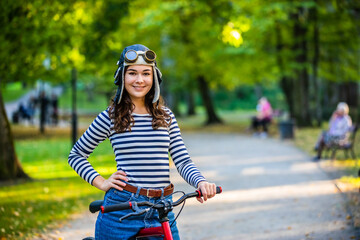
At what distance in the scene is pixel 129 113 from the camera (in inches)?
127

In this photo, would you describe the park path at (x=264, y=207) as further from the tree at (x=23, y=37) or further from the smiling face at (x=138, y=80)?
the smiling face at (x=138, y=80)

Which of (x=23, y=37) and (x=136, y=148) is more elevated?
(x=23, y=37)

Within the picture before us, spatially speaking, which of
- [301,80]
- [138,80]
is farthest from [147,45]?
[138,80]

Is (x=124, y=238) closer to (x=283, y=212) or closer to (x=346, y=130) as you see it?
(x=283, y=212)

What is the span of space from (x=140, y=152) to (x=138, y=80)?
0.43m

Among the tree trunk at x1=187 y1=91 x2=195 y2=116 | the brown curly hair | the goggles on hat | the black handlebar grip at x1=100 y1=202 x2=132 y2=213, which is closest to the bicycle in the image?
the black handlebar grip at x1=100 y1=202 x2=132 y2=213

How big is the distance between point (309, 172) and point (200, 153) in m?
5.82

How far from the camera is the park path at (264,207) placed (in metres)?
7.24

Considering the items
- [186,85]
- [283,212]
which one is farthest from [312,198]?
[186,85]

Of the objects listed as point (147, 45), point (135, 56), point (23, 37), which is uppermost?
point (23, 37)

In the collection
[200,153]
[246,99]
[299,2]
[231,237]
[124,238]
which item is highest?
[299,2]

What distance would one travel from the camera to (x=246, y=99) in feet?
259

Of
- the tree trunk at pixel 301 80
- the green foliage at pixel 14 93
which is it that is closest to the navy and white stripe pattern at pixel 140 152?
the tree trunk at pixel 301 80

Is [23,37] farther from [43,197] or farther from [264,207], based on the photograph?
[264,207]
